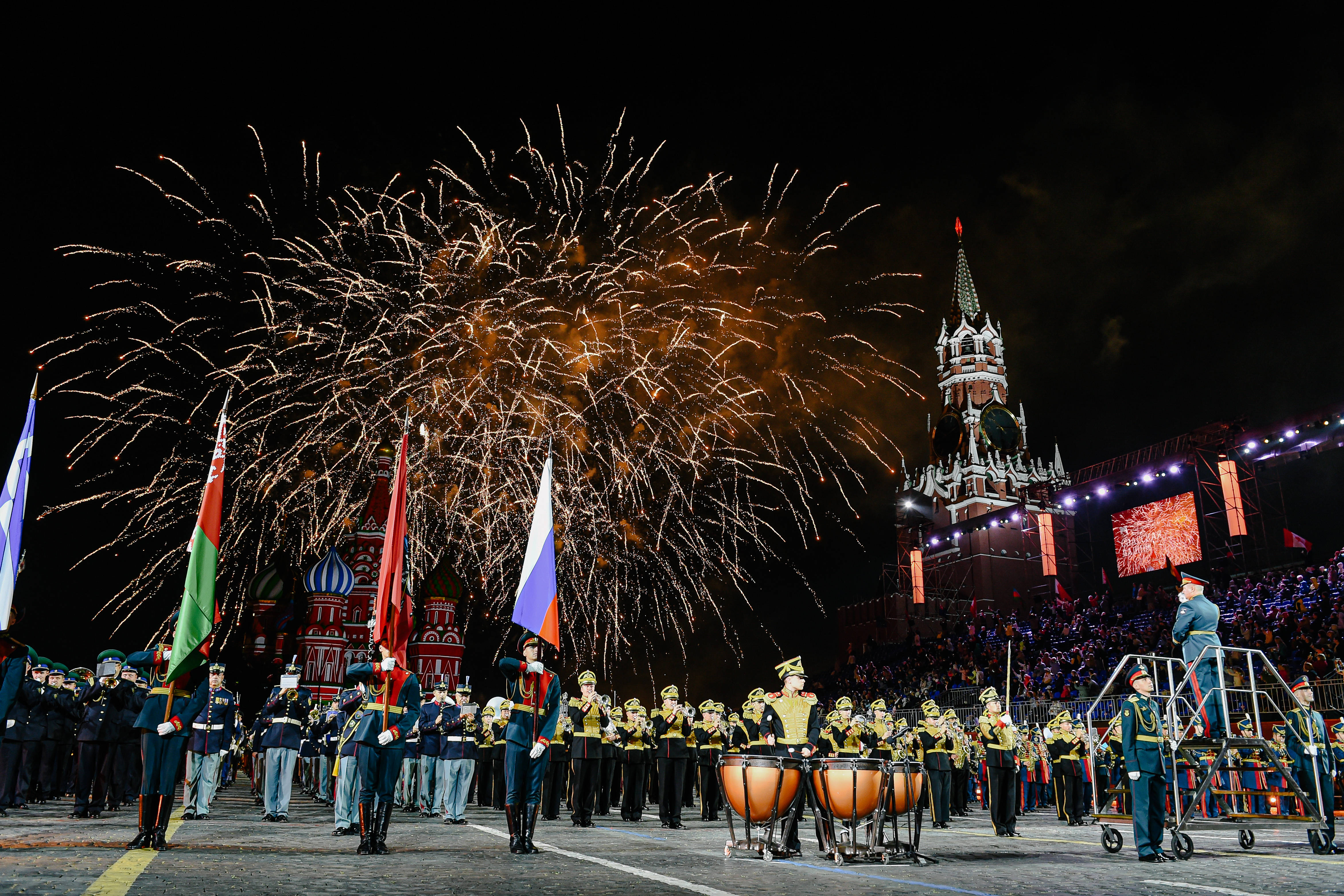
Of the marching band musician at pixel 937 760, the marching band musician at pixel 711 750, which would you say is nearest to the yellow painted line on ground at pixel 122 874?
the marching band musician at pixel 711 750

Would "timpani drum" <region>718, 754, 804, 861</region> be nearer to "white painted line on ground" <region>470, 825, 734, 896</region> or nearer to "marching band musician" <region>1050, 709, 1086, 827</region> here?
"white painted line on ground" <region>470, 825, 734, 896</region>

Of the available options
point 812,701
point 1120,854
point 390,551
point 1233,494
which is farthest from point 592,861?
point 1233,494

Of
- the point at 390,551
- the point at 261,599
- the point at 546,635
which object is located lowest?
the point at 546,635

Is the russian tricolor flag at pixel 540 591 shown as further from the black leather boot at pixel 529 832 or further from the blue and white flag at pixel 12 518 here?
the blue and white flag at pixel 12 518

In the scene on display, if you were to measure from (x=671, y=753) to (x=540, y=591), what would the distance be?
7.13 metres

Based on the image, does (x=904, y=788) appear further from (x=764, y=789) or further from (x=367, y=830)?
(x=367, y=830)

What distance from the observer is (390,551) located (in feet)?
38.5

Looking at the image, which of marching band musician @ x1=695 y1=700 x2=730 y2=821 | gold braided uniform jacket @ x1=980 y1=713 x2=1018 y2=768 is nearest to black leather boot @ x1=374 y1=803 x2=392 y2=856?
marching band musician @ x1=695 y1=700 x2=730 y2=821

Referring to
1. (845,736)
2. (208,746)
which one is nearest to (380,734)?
(845,736)

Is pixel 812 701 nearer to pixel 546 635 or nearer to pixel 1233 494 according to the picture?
pixel 546 635

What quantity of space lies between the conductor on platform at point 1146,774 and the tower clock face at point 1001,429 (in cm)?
6921

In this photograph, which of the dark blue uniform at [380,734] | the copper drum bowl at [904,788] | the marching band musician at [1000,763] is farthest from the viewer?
the marching band musician at [1000,763]

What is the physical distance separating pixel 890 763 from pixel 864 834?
3.65 metres

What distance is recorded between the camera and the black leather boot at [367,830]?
9578 mm
